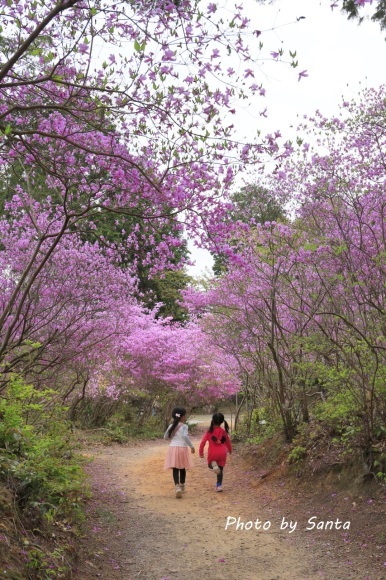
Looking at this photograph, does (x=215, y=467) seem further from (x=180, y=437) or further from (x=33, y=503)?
(x=33, y=503)

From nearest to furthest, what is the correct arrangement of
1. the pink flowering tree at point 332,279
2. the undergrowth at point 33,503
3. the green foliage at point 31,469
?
the undergrowth at point 33,503, the green foliage at point 31,469, the pink flowering tree at point 332,279

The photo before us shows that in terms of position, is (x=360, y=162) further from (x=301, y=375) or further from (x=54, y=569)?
(x=54, y=569)

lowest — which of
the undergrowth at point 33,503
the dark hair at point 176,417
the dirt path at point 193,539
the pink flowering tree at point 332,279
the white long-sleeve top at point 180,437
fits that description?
the dirt path at point 193,539

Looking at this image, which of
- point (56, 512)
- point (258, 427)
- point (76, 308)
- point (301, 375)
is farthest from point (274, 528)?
point (258, 427)

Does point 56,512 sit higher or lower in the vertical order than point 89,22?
lower

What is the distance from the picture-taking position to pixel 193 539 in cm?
545

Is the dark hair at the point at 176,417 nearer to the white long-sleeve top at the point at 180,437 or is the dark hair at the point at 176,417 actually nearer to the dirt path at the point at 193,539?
the white long-sleeve top at the point at 180,437

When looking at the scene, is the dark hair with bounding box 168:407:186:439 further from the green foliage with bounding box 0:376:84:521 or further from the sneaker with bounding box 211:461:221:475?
the green foliage with bounding box 0:376:84:521

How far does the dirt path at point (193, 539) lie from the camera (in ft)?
14.8

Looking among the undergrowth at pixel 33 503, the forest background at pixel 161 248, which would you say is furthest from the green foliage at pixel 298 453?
the undergrowth at pixel 33 503

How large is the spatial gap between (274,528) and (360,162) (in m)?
5.19

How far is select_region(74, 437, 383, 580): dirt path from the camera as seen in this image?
450 centimetres

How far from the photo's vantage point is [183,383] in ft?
58.3

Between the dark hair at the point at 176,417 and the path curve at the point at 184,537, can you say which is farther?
the dark hair at the point at 176,417
